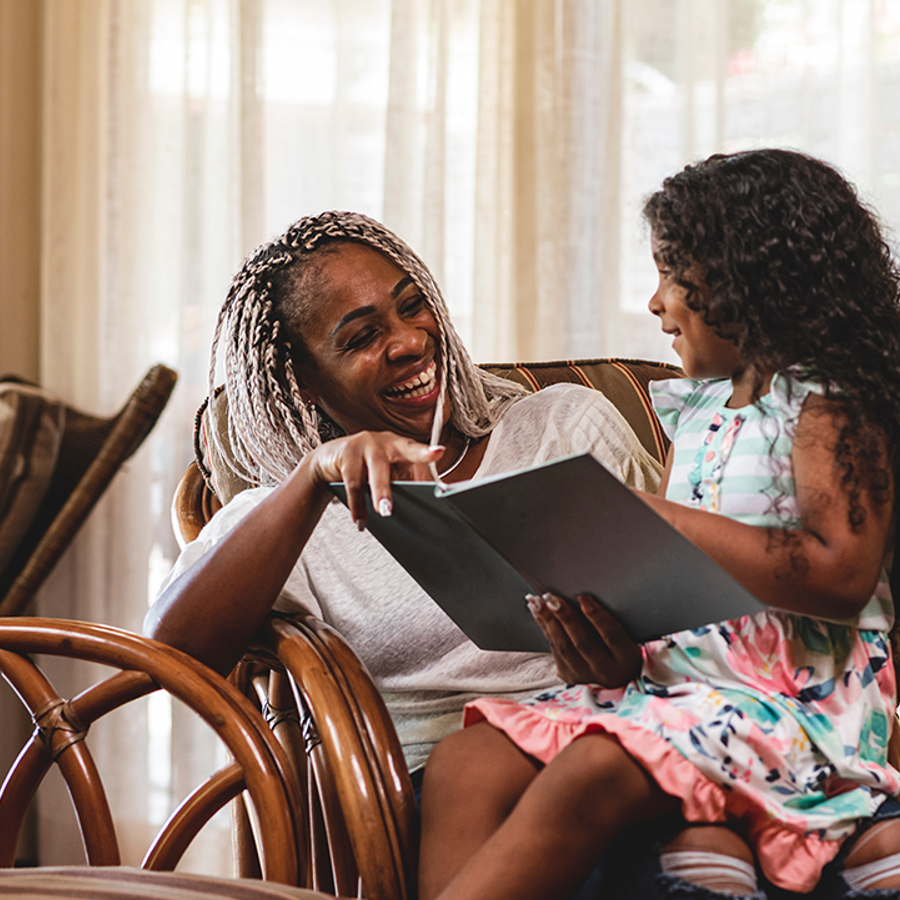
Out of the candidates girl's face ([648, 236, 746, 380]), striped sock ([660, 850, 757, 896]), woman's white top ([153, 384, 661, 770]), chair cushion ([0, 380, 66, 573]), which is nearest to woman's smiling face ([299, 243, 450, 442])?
woman's white top ([153, 384, 661, 770])

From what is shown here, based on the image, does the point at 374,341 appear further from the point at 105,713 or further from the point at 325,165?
the point at 325,165

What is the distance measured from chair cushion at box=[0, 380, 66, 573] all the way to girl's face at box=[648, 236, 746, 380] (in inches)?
57.7

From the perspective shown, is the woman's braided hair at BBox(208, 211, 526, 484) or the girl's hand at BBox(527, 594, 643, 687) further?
the woman's braided hair at BBox(208, 211, 526, 484)

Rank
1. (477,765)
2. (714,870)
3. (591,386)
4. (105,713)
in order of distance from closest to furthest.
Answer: (714,870) < (477,765) < (105,713) < (591,386)

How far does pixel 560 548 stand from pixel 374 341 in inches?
20.2

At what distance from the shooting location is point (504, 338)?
2.22m

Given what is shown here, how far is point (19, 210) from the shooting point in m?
2.40

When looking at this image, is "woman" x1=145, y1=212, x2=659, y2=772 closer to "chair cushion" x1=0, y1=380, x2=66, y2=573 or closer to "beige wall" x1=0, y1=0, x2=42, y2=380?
"chair cushion" x1=0, y1=380, x2=66, y2=573

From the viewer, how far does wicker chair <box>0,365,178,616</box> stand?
203cm

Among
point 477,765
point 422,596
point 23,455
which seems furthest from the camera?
point 23,455

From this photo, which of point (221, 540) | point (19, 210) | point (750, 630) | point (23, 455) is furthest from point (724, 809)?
point (19, 210)

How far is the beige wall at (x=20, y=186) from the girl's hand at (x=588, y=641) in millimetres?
1861

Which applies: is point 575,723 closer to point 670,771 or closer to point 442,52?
point 670,771

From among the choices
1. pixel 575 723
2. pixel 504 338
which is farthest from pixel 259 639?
pixel 504 338
